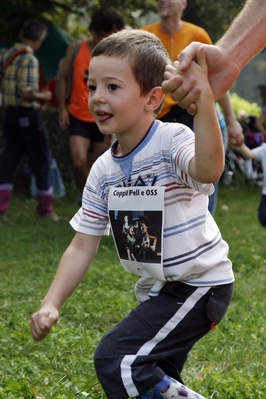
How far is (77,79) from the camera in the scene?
26.2ft

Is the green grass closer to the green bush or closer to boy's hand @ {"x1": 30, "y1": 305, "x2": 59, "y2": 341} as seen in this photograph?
boy's hand @ {"x1": 30, "y1": 305, "x2": 59, "y2": 341}

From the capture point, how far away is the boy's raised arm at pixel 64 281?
265 cm

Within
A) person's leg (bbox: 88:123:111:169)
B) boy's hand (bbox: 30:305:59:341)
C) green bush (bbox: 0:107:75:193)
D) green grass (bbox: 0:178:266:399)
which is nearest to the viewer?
boy's hand (bbox: 30:305:59:341)

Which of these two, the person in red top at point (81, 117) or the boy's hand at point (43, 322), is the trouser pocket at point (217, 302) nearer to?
the boy's hand at point (43, 322)

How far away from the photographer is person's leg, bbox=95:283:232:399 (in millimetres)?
2668

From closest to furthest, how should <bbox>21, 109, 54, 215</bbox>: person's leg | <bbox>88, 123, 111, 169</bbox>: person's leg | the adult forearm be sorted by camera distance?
1. the adult forearm
2. <bbox>88, 123, 111, 169</bbox>: person's leg
3. <bbox>21, 109, 54, 215</bbox>: person's leg

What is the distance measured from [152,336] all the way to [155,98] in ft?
2.90

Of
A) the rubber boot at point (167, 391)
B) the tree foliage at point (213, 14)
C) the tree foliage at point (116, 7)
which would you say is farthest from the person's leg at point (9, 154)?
the rubber boot at point (167, 391)

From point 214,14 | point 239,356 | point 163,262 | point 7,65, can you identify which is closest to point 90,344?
point 239,356

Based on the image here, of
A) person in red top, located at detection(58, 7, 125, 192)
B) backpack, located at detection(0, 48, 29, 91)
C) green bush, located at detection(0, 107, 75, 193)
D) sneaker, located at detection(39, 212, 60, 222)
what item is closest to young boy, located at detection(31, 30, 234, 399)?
person in red top, located at detection(58, 7, 125, 192)

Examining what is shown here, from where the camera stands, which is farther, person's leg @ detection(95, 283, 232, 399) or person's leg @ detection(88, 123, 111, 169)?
person's leg @ detection(88, 123, 111, 169)

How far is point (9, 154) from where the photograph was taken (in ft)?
28.9

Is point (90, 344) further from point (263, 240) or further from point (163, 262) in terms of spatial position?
point (263, 240)

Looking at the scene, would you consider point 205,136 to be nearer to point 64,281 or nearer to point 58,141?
point 64,281
